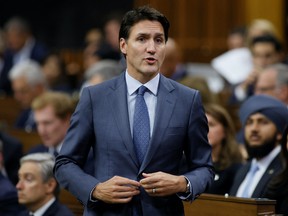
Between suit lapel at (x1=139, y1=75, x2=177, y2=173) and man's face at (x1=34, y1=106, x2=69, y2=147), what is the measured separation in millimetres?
3873

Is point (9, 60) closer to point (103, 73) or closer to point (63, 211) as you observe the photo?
point (103, 73)

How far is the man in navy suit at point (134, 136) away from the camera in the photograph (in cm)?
420

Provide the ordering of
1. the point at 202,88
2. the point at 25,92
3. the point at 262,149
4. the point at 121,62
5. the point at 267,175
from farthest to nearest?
1. the point at 25,92
2. the point at 121,62
3. the point at 202,88
4. the point at 262,149
5. the point at 267,175

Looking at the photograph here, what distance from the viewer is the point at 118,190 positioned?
13.3 feet

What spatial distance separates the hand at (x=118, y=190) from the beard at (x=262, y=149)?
96.3 inches

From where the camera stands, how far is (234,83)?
10062 mm

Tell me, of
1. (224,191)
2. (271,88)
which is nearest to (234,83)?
(271,88)

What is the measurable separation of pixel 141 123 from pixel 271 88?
13.2 ft

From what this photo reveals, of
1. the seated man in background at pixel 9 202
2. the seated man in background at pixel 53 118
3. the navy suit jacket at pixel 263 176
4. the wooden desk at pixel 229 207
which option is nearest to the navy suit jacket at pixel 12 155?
the seated man in background at pixel 53 118

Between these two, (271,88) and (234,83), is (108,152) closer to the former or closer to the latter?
(271,88)

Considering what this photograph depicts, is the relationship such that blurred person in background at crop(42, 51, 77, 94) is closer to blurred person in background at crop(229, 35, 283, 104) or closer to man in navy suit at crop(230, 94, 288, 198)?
blurred person in background at crop(229, 35, 283, 104)

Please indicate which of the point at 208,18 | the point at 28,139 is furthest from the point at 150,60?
the point at 208,18

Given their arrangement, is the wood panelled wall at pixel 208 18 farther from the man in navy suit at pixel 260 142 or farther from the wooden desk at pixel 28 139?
the man in navy suit at pixel 260 142

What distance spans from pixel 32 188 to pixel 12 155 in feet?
4.83
